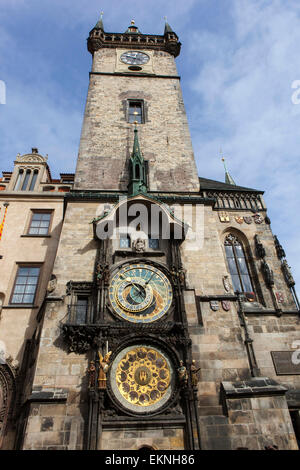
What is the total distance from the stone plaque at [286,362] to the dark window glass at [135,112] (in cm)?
1148

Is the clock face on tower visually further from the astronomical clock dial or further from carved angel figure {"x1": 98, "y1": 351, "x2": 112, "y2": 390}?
carved angel figure {"x1": 98, "y1": 351, "x2": 112, "y2": 390}

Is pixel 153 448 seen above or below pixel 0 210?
below

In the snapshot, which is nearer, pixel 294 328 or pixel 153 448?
pixel 153 448

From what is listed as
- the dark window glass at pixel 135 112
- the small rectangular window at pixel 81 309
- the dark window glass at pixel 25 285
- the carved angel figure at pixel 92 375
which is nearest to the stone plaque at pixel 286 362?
the carved angel figure at pixel 92 375

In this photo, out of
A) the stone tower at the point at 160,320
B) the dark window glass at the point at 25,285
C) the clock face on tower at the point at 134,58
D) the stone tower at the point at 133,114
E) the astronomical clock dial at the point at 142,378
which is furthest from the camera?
the clock face on tower at the point at 134,58

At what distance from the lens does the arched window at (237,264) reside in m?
11.8

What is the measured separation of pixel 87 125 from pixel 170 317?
396 inches

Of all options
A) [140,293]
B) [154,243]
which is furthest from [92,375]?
[154,243]

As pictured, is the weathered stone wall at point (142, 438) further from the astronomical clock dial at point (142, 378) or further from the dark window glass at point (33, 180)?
the dark window glass at point (33, 180)
